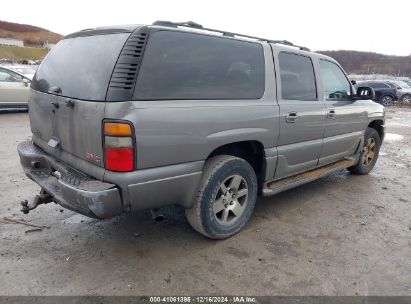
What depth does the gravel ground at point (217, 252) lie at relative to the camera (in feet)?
8.80

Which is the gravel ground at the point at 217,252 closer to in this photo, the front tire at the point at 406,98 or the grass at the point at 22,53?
the front tire at the point at 406,98

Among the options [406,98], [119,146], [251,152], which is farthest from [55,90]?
[406,98]

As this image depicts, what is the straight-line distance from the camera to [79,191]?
2562 mm

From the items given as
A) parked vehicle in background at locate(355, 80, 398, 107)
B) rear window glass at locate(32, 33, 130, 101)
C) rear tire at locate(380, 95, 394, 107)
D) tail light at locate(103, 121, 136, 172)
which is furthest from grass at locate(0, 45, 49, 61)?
tail light at locate(103, 121, 136, 172)

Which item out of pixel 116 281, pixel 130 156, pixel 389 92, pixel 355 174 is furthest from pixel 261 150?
pixel 389 92

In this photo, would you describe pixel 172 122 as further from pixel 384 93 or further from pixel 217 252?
pixel 384 93

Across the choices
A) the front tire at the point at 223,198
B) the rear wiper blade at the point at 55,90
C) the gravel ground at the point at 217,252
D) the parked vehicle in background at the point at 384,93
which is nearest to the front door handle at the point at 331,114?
the gravel ground at the point at 217,252

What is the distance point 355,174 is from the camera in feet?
19.1

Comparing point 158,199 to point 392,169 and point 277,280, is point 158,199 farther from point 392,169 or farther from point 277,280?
point 392,169

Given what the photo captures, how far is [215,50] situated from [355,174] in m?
3.86

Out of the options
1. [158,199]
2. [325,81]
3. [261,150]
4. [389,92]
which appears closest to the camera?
[158,199]

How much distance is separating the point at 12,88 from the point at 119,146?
9987 millimetres

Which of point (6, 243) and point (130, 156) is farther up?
point (130, 156)

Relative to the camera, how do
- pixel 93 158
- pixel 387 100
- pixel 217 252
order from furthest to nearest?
pixel 387 100
pixel 217 252
pixel 93 158
